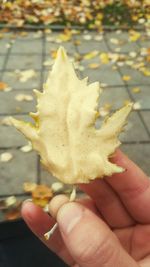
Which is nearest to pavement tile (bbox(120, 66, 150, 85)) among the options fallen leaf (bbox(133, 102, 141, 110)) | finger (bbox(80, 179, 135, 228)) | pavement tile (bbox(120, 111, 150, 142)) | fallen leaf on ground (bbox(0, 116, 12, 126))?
fallen leaf (bbox(133, 102, 141, 110))

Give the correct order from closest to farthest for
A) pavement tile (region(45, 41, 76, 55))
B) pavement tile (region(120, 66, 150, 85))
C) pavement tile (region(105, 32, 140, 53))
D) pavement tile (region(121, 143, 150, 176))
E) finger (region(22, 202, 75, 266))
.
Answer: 1. finger (region(22, 202, 75, 266))
2. pavement tile (region(121, 143, 150, 176))
3. pavement tile (region(120, 66, 150, 85))
4. pavement tile (region(45, 41, 76, 55))
5. pavement tile (region(105, 32, 140, 53))

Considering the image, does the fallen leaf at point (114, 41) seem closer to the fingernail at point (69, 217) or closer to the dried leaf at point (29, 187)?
the dried leaf at point (29, 187)

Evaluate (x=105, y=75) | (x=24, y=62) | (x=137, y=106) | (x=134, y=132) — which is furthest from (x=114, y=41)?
(x=134, y=132)

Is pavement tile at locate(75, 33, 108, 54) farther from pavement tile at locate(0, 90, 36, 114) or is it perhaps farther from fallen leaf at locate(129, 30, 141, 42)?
pavement tile at locate(0, 90, 36, 114)

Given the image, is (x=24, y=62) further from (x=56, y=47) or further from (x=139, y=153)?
(x=139, y=153)

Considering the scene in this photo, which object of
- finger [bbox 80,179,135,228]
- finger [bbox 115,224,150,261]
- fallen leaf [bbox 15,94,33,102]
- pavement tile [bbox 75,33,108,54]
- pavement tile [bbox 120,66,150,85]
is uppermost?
finger [bbox 80,179,135,228]

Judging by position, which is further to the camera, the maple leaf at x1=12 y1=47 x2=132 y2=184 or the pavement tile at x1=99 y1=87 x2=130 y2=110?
the pavement tile at x1=99 y1=87 x2=130 y2=110

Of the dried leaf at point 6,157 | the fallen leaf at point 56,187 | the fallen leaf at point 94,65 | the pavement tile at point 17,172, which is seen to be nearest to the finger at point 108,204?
the fallen leaf at point 56,187
